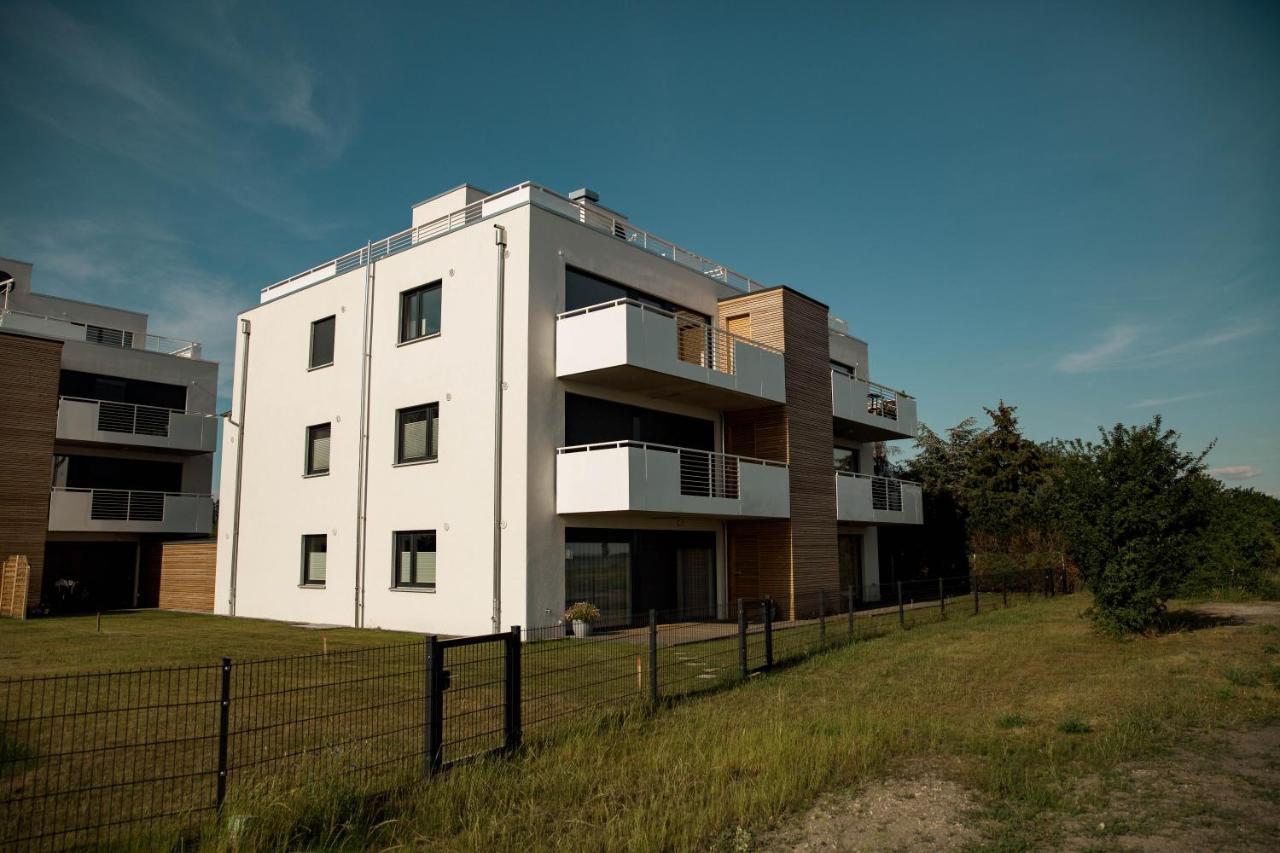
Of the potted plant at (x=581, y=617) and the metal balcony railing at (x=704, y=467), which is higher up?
the metal balcony railing at (x=704, y=467)

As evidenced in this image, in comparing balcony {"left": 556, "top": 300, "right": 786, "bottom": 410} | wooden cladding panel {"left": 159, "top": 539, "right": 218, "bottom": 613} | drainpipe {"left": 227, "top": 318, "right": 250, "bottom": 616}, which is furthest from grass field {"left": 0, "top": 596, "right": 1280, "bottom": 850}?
wooden cladding panel {"left": 159, "top": 539, "right": 218, "bottom": 613}

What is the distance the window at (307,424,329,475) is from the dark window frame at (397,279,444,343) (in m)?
3.64

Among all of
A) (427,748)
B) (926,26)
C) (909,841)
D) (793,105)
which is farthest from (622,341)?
(909,841)

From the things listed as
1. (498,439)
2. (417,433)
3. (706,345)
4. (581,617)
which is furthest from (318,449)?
(706,345)

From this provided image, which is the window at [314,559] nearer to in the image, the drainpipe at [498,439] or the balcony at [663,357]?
the drainpipe at [498,439]

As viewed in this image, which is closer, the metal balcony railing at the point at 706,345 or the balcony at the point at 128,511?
the metal balcony railing at the point at 706,345

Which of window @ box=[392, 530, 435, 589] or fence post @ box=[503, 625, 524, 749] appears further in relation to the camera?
window @ box=[392, 530, 435, 589]

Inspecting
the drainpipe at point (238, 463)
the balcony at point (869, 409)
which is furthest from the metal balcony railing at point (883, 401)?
the drainpipe at point (238, 463)

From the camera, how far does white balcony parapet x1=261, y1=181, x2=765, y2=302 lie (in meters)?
18.4

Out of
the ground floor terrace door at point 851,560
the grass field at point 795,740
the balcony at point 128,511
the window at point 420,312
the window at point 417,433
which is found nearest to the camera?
the grass field at point 795,740

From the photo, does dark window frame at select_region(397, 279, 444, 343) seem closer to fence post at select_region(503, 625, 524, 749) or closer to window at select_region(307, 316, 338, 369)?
window at select_region(307, 316, 338, 369)

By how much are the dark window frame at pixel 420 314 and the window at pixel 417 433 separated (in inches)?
64.4

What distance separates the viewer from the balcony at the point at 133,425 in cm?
2559

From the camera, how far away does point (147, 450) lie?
28.4 m
